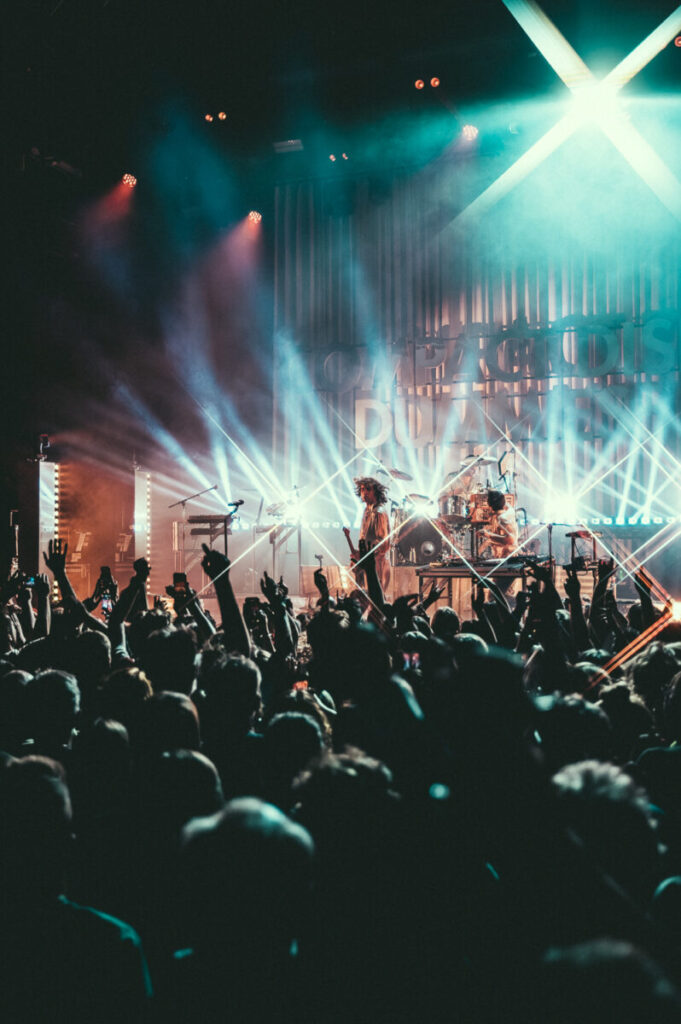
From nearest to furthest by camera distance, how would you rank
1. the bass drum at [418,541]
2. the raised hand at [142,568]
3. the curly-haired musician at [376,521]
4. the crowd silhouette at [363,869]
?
1. the crowd silhouette at [363,869]
2. the raised hand at [142,568]
3. the curly-haired musician at [376,521]
4. the bass drum at [418,541]

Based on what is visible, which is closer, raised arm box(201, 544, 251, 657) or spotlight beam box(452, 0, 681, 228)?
raised arm box(201, 544, 251, 657)

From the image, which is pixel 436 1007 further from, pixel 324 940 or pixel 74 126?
pixel 74 126

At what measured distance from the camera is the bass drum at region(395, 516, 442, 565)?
10.1m

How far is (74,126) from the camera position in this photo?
9.33 meters

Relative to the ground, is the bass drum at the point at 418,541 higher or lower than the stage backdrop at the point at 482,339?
lower

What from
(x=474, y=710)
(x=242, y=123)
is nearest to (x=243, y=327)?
(x=242, y=123)

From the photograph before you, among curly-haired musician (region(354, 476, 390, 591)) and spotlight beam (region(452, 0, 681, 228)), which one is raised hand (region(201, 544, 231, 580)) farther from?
spotlight beam (region(452, 0, 681, 228))

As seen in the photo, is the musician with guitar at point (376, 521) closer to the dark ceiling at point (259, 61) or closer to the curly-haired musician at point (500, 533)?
the curly-haired musician at point (500, 533)

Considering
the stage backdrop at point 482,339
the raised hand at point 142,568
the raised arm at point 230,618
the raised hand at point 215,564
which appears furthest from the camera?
the stage backdrop at point 482,339

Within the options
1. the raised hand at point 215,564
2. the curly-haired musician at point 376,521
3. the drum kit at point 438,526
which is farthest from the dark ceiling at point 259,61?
the raised hand at point 215,564

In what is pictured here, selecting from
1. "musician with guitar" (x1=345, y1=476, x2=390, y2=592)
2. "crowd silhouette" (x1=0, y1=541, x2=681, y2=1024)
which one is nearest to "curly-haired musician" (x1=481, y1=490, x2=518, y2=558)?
"musician with guitar" (x1=345, y1=476, x2=390, y2=592)

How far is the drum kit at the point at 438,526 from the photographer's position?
9719mm

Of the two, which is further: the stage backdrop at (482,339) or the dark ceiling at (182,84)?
the stage backdrop at (482,339)

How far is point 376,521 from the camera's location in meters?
9.80
